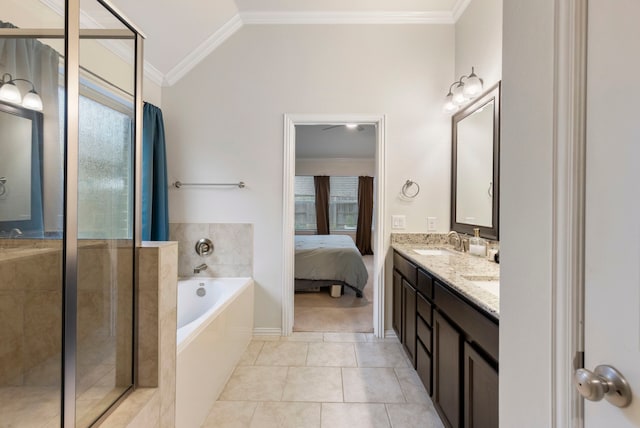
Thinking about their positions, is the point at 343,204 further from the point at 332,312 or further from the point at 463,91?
the point at 463,91

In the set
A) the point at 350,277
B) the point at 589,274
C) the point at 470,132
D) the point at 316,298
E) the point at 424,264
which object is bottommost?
the point at 316,298

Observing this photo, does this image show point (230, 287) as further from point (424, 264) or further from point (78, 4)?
point (78, 4)

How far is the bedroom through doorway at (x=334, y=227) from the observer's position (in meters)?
3.25

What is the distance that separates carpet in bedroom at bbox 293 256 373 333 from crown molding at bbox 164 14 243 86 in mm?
2678

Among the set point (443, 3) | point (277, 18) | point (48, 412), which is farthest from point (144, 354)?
point (443, 3)

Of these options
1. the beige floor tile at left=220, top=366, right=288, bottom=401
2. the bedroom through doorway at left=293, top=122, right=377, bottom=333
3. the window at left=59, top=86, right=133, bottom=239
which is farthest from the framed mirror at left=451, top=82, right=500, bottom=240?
the window at left=59, top=86, right=133, bottom=239

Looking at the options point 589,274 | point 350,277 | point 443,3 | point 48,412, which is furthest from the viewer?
point 350,277

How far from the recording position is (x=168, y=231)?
2.55m

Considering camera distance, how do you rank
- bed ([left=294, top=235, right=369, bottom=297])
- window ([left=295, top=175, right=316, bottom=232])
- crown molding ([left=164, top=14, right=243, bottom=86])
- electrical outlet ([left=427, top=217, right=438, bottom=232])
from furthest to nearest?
window ([left=295, top=175, right=316, bottom=232]) < bed ([left=294, top=235, right=369, bottom=297]) < electrical outlet ([left=427, top=217, right=438, bottom=232]) < crown molding ([left=164, top=14, right=243, bottom=86])

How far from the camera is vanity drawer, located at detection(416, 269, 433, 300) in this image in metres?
1.66

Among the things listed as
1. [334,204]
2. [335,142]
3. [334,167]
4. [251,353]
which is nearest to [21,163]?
[251,353]

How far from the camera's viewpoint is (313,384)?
1.92 meters

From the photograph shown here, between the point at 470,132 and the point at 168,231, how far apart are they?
9.09ft

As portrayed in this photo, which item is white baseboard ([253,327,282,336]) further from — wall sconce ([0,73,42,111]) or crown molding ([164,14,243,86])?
crown molding ([164,14,243,86])
